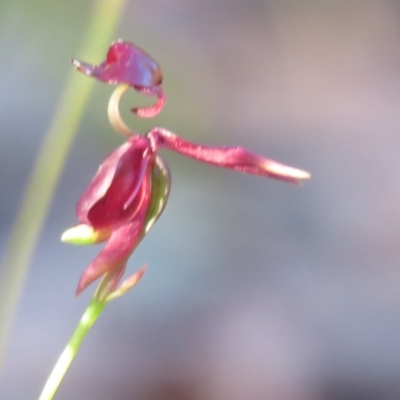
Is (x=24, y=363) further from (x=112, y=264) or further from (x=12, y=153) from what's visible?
(x=112, y=264)

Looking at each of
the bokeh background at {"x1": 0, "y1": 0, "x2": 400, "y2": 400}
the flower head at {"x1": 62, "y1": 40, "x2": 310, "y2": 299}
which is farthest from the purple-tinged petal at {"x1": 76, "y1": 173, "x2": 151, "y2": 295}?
the bokeh background at {"x1": 0, "y1": 0, "x2": 400, "y2": 400}

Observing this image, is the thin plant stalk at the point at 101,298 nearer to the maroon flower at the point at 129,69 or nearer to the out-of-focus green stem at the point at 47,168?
the maroon flower at the point at 129,69

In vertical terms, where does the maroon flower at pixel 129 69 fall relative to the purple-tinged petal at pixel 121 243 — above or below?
above

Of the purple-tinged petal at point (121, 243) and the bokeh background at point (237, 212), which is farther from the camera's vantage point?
the bokeh background at point (237, 212)

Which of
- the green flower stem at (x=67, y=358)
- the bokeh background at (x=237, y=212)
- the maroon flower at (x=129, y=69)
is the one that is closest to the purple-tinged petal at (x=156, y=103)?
the maroon flower at (x=129, y=69)

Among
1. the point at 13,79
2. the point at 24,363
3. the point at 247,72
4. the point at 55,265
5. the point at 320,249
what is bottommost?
the point at 24,363

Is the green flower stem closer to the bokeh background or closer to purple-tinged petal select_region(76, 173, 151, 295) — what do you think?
purple-tinged petal select_region(76, 173, 151, 295)

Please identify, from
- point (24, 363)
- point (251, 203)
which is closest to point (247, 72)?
point (251, 203)
